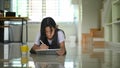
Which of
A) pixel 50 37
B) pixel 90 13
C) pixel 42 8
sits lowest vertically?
pixel 50 37

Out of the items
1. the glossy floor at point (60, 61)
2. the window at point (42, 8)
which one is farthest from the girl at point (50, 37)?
the window at point (42, 8)

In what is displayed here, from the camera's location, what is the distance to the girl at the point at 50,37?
3.15m

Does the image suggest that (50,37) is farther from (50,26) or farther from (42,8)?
(42,8)

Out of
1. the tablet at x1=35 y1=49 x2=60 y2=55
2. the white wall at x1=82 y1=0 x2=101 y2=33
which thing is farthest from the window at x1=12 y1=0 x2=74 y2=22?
the tablet at x1=35 y1=49 x2=60 y2=55

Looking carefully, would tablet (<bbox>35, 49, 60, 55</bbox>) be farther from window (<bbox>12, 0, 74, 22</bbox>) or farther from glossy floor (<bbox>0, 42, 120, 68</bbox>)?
window (<bbox>12, 0, 74, 22</bbox>)

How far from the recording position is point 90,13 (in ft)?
30.4

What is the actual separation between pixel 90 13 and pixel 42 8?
360cm

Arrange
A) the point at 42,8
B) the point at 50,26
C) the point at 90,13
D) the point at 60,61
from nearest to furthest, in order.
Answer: the point at 60,61, the point at 50,26, the point at 90,13, the point at 42,8

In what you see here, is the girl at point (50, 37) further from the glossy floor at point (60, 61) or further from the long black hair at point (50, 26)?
the glossy floor at point (60, 61)

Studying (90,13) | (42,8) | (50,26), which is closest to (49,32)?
(50,26)

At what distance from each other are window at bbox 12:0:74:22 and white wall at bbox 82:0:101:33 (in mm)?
2779

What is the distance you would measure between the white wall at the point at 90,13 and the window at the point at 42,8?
278 cm

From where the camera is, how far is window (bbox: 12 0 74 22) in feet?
39.8

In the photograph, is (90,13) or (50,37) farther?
(90,13)
